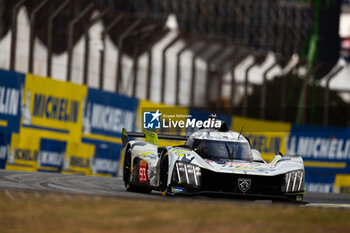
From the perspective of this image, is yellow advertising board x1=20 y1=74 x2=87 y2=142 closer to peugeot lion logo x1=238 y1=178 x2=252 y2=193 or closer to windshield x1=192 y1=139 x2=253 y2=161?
windshield x1=192 y1=139 x2=253 y2=161

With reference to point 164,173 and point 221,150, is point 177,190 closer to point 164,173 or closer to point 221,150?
point 164,173

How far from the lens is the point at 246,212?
8508 mm

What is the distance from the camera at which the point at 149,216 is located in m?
8.04

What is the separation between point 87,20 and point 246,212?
12386 mm

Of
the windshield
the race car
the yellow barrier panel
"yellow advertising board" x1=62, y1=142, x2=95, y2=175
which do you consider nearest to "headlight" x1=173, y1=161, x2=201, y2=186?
the race car

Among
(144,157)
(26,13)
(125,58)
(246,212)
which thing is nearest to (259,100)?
(125,58)

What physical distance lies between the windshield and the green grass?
3186 millimetres

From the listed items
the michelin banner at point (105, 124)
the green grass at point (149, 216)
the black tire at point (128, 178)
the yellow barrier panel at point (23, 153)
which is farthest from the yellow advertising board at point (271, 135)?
the green grass at point (149, 216)

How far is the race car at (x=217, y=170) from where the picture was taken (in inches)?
455

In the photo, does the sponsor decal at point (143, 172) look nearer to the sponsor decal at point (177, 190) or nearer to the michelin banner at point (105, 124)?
the sponsor decal at point (177, 190)

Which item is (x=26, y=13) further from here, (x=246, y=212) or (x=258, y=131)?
(x=246, y=212)

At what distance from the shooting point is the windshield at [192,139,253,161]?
12539 millimetres

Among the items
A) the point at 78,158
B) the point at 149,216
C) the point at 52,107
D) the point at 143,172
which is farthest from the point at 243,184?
the point at 78,158

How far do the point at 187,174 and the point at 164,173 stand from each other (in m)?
0.64
